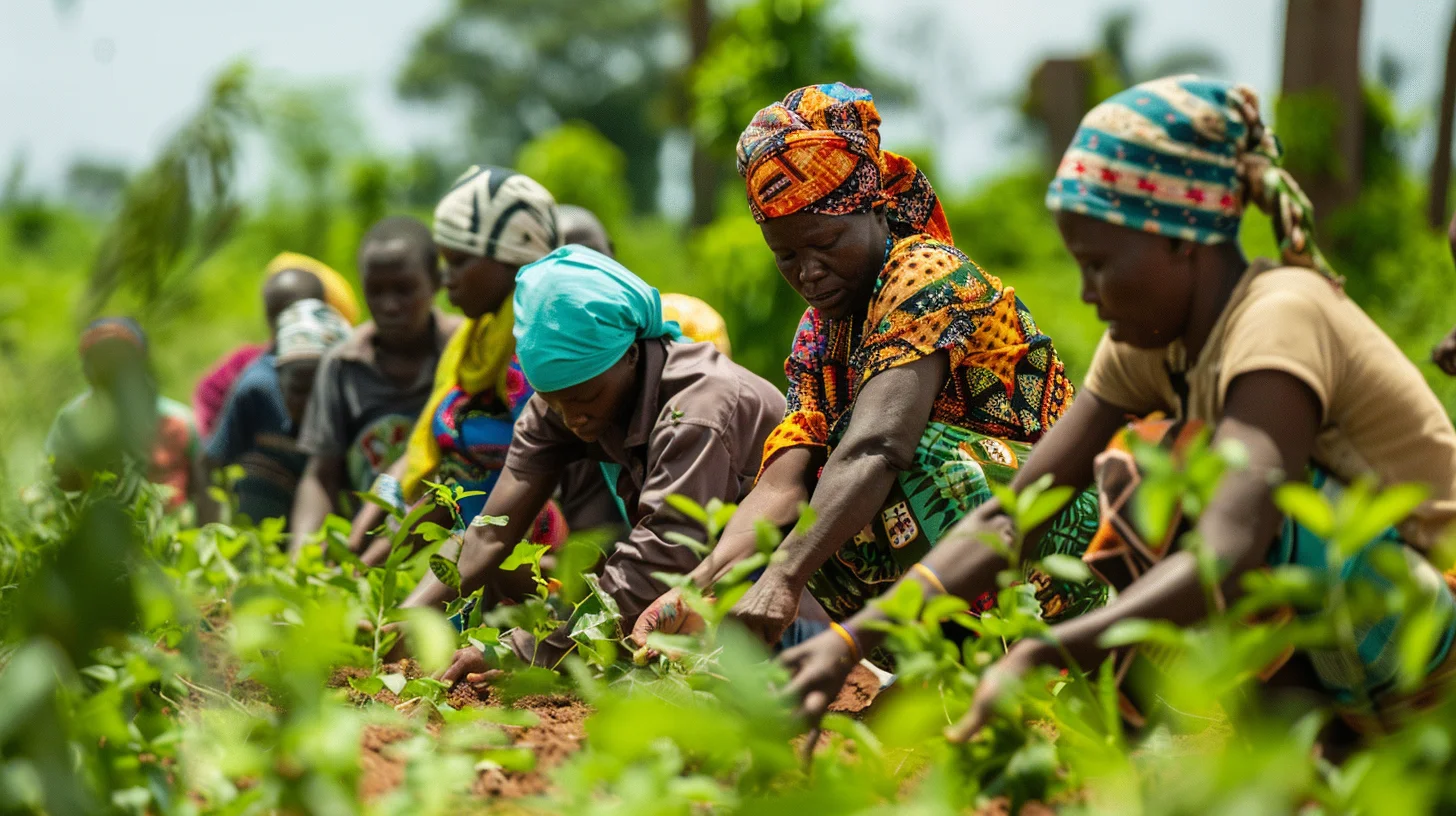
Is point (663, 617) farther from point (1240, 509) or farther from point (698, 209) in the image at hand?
point (698, 209)

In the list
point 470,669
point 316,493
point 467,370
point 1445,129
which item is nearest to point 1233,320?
point 470,669

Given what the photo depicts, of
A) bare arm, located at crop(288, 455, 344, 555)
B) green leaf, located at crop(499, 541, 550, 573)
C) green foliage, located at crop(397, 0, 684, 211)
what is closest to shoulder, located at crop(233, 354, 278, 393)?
bare arm, located at crop(288, 455, 344, 555)

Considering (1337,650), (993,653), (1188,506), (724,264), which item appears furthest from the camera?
(724,264)

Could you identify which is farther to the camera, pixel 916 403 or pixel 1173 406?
pixel 916 403

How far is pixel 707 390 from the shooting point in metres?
3.11

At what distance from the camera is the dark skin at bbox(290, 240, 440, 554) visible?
15.8 feet

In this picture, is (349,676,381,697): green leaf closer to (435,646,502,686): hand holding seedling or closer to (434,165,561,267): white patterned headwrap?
(435,646,502,686): hand holding seedling

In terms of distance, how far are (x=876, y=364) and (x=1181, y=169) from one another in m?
0.88

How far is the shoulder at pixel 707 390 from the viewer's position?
3051 millimetres

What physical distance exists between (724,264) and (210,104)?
7173 mm

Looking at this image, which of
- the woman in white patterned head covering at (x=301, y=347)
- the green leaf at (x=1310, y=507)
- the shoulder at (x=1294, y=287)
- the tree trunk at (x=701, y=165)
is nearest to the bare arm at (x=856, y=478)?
the shoulder at (x=1294, y=287)

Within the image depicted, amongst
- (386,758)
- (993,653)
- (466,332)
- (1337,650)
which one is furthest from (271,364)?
(1337,650)

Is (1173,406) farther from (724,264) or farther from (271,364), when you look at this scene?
(724,264)

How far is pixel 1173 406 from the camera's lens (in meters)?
2.17
